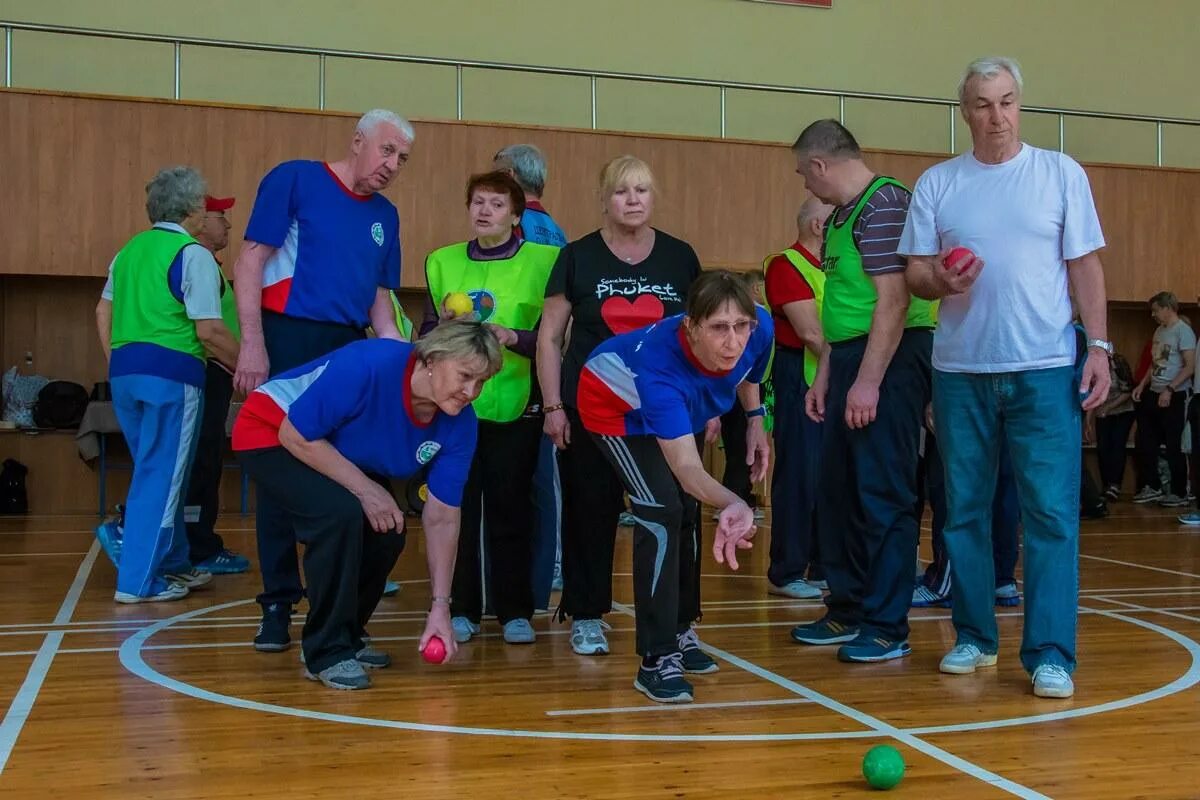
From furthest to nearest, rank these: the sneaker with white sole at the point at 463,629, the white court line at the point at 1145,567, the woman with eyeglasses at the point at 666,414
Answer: the white court line at the point at 1145,567
the sneaker with white sole at the point at 463,629
the woman with eyeglasses at the point at 666,414

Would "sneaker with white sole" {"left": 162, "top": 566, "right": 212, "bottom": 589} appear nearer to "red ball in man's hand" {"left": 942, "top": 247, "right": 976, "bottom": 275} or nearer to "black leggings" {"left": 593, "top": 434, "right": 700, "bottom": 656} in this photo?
"black leggings" {"left": 593, "top": 434, "right": 700, "bottom": 656}

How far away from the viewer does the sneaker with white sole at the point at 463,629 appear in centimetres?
466

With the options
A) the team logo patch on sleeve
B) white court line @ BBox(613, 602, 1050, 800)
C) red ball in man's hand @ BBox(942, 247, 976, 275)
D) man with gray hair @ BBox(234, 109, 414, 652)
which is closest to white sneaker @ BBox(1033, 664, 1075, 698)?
white court line @ BBox(613, 602, 1050, 800)

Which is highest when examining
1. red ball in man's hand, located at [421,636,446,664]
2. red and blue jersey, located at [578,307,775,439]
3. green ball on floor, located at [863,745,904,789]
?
red and blue jersey, located at [578,307,775,439]

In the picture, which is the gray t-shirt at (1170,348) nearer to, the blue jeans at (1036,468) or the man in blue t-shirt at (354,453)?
the blue jeans at (1036,468)

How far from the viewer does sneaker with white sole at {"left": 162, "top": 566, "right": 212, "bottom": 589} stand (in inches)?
235

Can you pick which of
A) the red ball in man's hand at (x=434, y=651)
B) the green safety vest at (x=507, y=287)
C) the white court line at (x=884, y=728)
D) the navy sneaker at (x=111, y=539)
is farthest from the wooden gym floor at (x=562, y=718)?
the green safety vest at (x=507, y=287)

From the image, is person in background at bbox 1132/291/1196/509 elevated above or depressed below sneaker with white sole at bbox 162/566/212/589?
above

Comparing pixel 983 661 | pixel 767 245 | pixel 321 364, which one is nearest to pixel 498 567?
pixel 321 364

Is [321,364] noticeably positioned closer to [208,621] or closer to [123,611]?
[208,621]

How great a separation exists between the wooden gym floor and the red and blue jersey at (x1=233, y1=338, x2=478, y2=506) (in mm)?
651

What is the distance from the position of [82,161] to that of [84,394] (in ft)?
5.75

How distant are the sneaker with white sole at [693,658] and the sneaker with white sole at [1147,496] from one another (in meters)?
8.61

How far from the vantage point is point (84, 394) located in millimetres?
10344
